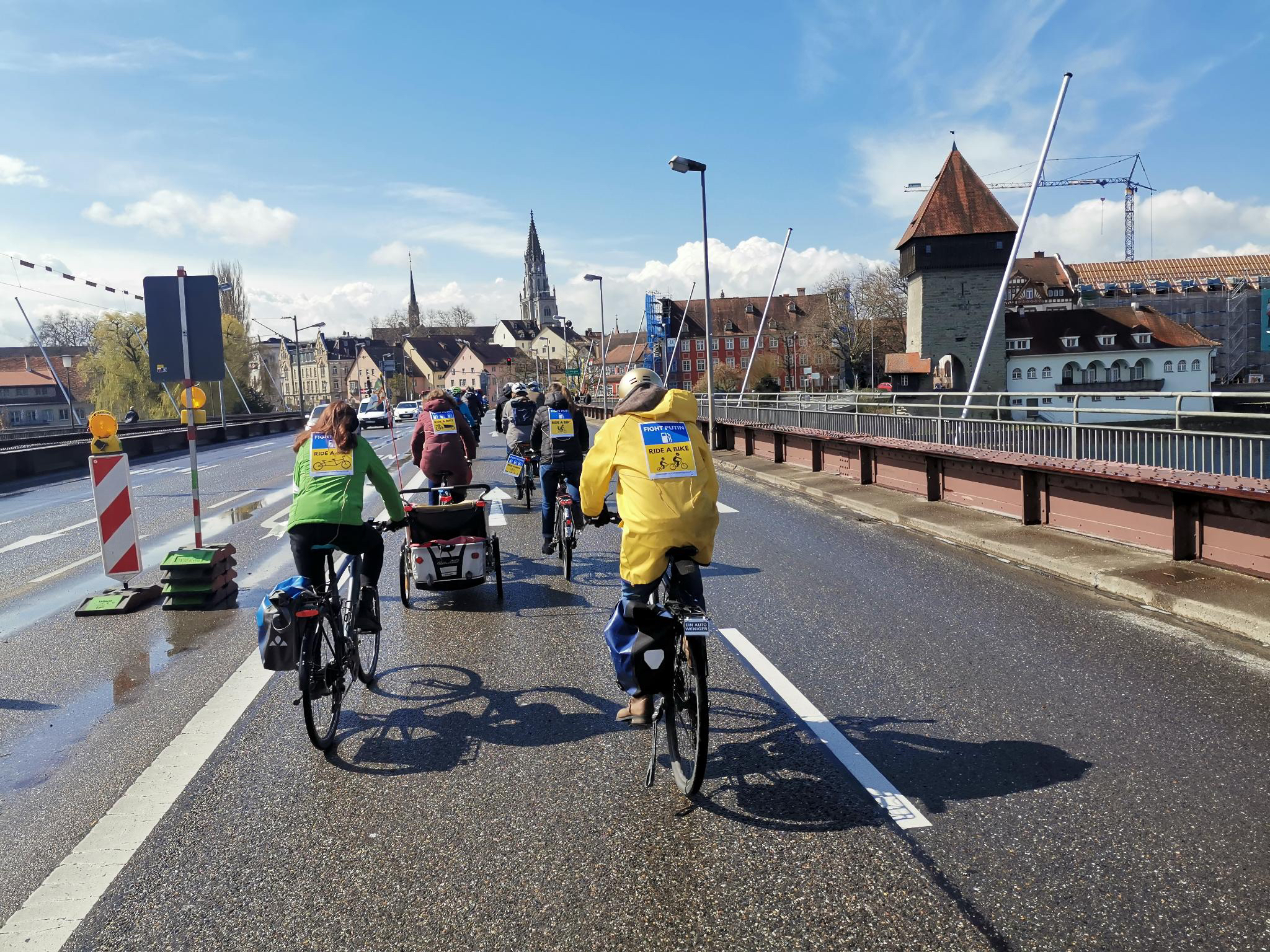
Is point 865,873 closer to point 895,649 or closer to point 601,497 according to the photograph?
point 601,497

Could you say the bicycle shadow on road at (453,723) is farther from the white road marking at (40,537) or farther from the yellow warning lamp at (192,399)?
the white road marking at (40,537)

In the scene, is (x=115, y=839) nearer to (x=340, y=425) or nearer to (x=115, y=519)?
(x=340, y=425)

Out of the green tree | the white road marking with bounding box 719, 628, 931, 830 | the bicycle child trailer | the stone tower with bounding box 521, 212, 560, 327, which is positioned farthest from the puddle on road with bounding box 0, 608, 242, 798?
the stone tower with bounding box 521, 212, 560, 327

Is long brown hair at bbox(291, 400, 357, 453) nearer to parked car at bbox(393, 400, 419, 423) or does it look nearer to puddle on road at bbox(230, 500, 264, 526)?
puddle on road at bbox(230, 500, 264, 526)

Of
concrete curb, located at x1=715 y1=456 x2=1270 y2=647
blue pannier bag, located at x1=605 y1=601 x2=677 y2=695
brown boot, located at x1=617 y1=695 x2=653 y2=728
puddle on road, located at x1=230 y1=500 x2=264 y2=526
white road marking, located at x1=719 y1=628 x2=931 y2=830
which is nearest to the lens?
white road marking, located at x1=719 y1=628 x2=931 y2=830

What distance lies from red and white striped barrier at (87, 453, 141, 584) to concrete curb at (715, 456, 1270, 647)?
8.23 metres

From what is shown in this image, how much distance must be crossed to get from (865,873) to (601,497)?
78.5 inches

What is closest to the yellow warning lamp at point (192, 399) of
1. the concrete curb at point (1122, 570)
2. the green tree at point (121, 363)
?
the concrete curb at point (1122, 570)

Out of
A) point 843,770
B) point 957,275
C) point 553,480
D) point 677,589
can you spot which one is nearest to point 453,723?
point 677,589

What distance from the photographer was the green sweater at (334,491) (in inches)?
208

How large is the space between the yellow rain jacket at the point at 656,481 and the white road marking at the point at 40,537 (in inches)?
433

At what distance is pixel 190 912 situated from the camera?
3270mm

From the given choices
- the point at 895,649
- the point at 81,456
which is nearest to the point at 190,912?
the point at 895,649

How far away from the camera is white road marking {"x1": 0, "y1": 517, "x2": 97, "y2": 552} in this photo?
1254 cm
